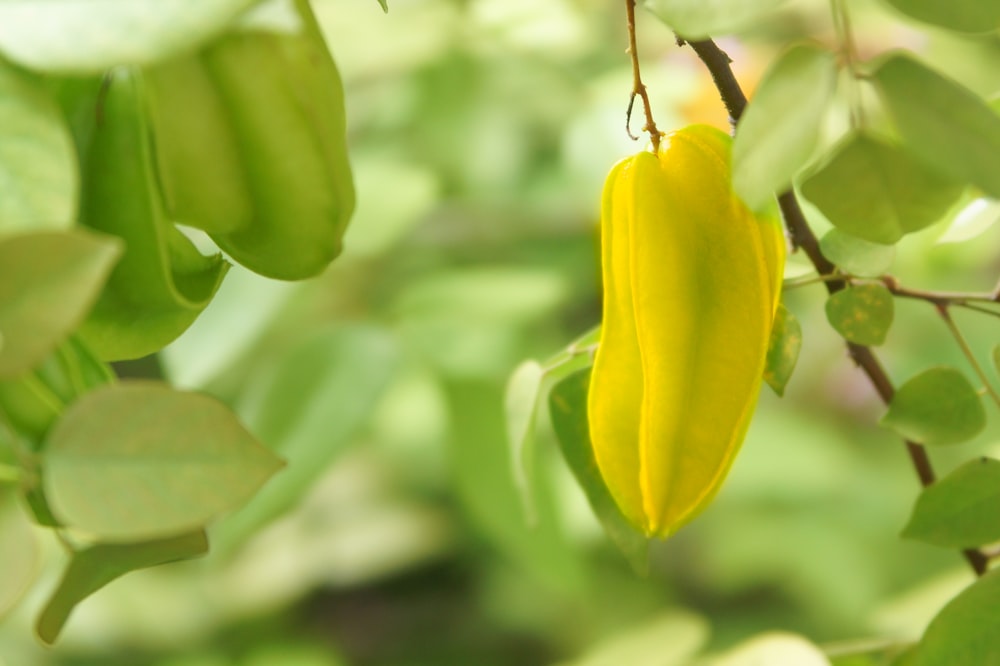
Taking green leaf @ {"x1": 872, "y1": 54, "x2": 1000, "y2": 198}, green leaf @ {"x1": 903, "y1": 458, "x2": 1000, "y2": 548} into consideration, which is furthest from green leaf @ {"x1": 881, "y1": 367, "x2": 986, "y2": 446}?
green leaf @ {"x1": 872, "y1": 54, "x2": 1000, "y2": 198}

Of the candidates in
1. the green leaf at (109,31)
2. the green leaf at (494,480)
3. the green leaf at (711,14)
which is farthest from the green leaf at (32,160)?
the green leaf at (494,480)

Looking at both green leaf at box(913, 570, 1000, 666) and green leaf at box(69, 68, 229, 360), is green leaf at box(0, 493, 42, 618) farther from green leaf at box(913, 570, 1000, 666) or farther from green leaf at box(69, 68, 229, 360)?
green leaf at box(913, 570, 1000, 666)

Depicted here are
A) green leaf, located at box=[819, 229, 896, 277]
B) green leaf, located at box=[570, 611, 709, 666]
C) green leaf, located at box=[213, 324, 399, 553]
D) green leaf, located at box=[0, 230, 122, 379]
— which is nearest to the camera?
green leaf, located at box=[0, 230, 122, 379]

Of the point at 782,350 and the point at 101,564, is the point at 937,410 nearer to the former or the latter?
the point at 782,350

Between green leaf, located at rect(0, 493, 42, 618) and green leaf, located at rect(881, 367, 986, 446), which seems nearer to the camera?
green leaf, located at rect(0, 493, 42, 618)

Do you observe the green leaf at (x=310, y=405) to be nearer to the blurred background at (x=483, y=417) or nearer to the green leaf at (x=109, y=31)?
the blurred background at (x=483, y=417)

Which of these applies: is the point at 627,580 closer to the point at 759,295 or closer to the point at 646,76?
the point at 646,76

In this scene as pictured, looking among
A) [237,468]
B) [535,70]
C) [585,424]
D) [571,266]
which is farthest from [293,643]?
[237,468]
